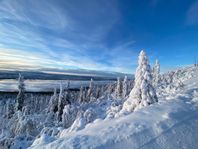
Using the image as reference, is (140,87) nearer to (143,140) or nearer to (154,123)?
(154,123)

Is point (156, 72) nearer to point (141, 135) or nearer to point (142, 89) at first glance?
point (142, 89)

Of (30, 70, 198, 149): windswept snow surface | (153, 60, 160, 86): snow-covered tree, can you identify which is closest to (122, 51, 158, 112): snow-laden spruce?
(30, 70, 198, 149): windswept snow surface

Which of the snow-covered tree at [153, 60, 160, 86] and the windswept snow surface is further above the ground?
the snow-covered tree at [153, 60, 160, 86]

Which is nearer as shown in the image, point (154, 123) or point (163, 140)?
point (163, 140)

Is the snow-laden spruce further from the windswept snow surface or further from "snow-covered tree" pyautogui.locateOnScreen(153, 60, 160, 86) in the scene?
"snow-covered tree" pyautogui.locateOnScreen(153, 60, 160, 86)

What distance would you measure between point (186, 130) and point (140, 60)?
36.1 ft

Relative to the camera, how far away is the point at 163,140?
5285 millimetres

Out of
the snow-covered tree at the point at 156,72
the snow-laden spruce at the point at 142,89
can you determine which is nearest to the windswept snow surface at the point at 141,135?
the snow-laden spruce at the point at 142,89

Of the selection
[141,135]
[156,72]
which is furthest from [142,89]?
[156,72]

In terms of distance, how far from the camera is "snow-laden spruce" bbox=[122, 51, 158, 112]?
48.3 ft

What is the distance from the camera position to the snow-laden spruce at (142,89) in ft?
48.3

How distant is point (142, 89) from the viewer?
15.2 meters

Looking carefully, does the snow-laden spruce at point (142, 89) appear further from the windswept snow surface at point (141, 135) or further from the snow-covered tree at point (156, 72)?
the snow-covered tree at point (156, 72)

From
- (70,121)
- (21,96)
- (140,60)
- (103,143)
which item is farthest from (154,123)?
(21,96)
